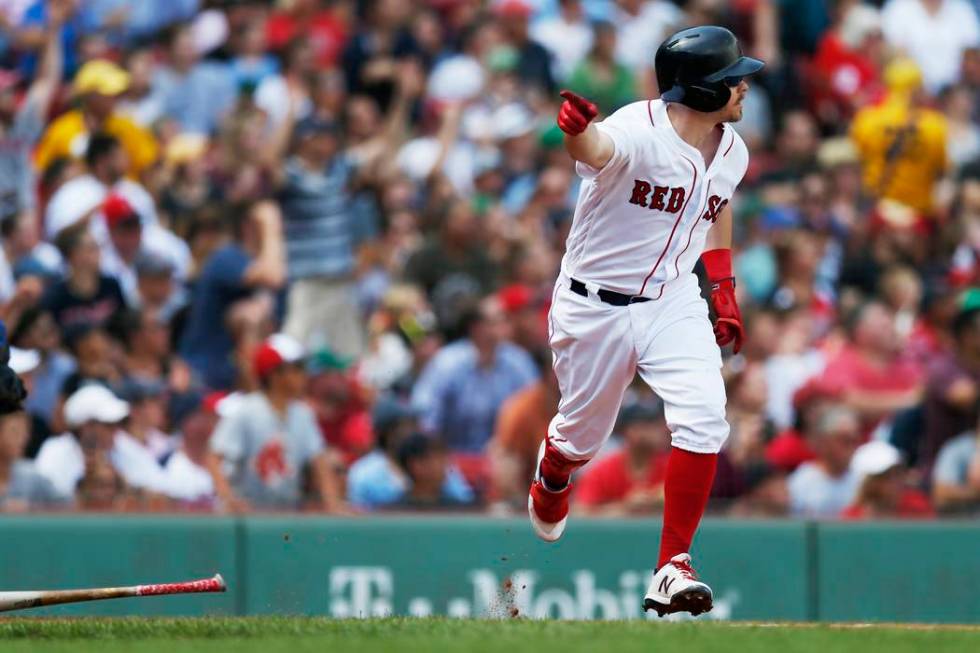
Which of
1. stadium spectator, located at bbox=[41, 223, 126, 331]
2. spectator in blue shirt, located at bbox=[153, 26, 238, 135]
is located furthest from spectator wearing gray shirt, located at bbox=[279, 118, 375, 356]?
stadium spectator, located at bbox=[41, 223, 126, 331]

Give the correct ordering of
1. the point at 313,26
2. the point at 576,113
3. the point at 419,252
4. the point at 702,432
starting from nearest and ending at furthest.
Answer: the point at 576,113, the point at 702,432, the point at 419,252, the point at 313,26

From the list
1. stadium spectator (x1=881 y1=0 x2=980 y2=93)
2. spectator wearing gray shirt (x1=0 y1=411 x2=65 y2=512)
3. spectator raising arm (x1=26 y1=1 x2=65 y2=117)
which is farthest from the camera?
stadium spectator (x1=881 y1=0 x2=980 y2=93)

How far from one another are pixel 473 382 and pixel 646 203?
4455mm

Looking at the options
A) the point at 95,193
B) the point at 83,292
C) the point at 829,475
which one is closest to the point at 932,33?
the point at 829,475

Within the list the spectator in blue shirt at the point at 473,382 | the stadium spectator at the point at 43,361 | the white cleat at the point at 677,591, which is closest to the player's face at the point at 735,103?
the white cleat at the point at 677,591

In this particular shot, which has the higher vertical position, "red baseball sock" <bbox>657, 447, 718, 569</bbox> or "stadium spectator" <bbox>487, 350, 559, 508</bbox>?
"red baseball sock" <bbox>657, 447, 718, 569</bbox>

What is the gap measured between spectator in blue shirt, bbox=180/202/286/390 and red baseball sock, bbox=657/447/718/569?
15.8ft

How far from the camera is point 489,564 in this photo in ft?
28.9

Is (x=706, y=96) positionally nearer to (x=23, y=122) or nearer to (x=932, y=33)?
(x=23, y=122)

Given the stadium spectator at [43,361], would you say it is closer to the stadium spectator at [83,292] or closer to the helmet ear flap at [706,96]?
the stadium spectator at [83,292]

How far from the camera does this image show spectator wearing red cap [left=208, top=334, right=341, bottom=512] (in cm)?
912

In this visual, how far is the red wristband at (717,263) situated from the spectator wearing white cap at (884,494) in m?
2.89

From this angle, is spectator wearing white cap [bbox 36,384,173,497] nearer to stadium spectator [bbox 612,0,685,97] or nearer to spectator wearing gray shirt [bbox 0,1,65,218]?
spectator wearing gray shirt [bbox 0,1,65,218]

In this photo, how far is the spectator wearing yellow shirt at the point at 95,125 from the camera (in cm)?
1166
